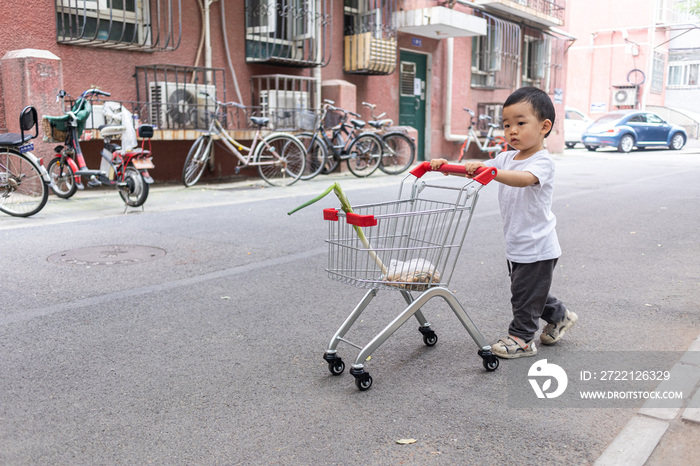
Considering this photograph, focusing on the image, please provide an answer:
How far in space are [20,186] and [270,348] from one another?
17.2ft

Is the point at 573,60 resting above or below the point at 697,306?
above

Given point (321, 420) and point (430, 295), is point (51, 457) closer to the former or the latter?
point (321, 420)

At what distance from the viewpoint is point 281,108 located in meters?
12.7

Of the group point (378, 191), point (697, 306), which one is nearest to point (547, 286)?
point (697, 306)

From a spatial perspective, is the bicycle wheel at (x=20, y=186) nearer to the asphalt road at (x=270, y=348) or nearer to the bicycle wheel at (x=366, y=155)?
the asphalt road at (x=270, y=348)

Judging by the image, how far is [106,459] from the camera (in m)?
2.46

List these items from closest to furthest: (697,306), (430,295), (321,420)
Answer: (321,420) < (430,295) < (697,306)

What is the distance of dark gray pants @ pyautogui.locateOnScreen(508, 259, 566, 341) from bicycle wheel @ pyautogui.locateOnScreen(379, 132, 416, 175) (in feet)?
33.3

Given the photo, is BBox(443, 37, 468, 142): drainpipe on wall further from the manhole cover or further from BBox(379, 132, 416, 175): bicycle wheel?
the manhole cover

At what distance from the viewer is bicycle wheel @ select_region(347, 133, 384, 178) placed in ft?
42.6

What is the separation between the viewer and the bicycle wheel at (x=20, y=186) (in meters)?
7.47

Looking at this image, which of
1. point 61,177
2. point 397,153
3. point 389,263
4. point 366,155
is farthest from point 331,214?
point 397,153

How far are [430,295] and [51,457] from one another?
5.76 feet

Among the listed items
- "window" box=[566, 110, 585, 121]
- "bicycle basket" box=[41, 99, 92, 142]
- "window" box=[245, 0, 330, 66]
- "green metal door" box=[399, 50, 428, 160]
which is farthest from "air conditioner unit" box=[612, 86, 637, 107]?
"bicycle basket" box=[41, 99, 92, 142]
